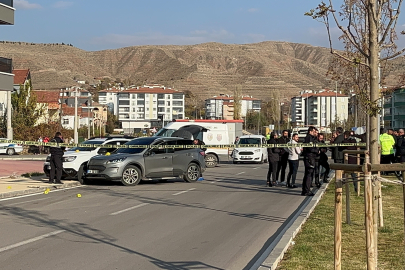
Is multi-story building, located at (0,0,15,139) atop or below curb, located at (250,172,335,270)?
atop

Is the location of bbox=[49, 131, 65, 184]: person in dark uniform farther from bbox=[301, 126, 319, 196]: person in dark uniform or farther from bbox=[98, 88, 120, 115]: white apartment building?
bbox=[98, 88, 120, 115]: white apartment building

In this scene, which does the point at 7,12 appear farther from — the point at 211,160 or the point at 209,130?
the point at 209,130

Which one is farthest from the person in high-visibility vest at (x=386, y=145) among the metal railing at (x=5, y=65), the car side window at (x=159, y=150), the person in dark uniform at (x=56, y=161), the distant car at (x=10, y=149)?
the distant car at (x=10, y=149)

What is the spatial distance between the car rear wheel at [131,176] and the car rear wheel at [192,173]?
2.14 metres

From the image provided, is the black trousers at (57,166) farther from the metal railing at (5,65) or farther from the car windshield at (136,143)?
the metal railing at (5,65)

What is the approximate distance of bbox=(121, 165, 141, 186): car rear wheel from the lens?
21016 millimetres

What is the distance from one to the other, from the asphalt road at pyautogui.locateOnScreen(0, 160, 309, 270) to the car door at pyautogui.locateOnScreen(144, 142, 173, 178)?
6.69ft

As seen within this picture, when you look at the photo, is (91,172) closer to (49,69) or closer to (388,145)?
(388,145)

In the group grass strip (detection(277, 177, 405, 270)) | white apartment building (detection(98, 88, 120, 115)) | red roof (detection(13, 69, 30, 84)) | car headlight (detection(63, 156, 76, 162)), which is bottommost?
grass strip (detection(277, 177, 405, 270))

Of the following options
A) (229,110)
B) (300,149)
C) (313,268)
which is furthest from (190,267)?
(229,110)

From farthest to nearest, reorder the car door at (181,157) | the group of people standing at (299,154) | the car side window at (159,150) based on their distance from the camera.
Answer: the car door at (181,157) < the car side window at (159,150) < the group of people standing at (299,154)

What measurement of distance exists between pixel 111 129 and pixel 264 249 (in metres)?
115

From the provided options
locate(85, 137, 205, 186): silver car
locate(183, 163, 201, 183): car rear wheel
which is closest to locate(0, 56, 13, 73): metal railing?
locate(85, 137, 205, 186): silver car

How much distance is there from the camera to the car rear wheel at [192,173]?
22.7 metres
